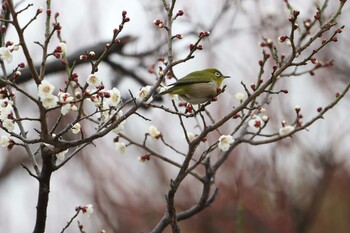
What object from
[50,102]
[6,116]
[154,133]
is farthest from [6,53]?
[154,133]

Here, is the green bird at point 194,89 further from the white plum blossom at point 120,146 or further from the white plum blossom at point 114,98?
the white plum blossom at point 120,146

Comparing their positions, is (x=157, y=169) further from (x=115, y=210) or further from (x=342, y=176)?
(x=342, y=176)

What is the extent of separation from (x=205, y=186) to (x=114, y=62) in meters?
2.11

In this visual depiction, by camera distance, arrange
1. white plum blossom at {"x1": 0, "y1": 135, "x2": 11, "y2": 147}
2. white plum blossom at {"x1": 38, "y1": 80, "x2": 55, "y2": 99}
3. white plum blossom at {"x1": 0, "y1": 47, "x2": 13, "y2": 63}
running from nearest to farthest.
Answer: white plum blossom at {"x1": 38, "y1": 80, "x2": 55, "y2": 99}, white plum blossom at {"x1": 0, "y1": 47, "x2": 13, "y2": 63}, white plum blossom at {"x1": 0, "y1": 135, "x2": 11, "y2": 147}

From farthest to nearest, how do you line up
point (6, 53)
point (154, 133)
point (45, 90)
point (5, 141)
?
point (154, 133) < point (5, 141) < point (6, 53) < point (45, 90)

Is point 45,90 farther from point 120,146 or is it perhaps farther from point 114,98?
point 120,146

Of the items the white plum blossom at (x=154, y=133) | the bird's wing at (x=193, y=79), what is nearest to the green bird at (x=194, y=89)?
the bird's wing at (x=193, y=79)

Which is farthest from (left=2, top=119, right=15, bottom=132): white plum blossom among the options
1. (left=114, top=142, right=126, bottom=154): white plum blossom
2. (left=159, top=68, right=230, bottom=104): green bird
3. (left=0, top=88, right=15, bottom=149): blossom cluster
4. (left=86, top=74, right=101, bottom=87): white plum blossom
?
(left=114, top=142, right=126, bottom=154): white plum blossom

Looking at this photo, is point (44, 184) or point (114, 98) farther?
point (114, 98)

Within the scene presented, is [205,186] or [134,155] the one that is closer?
[205,186]

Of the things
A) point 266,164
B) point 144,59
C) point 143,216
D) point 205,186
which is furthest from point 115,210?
point 205,186

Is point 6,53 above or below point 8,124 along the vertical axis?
above

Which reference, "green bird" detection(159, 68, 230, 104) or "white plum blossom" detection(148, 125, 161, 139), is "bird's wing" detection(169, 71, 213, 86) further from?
"white plum blossom" detection(148, 125, 161, 139)

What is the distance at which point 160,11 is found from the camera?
5.28 metres
